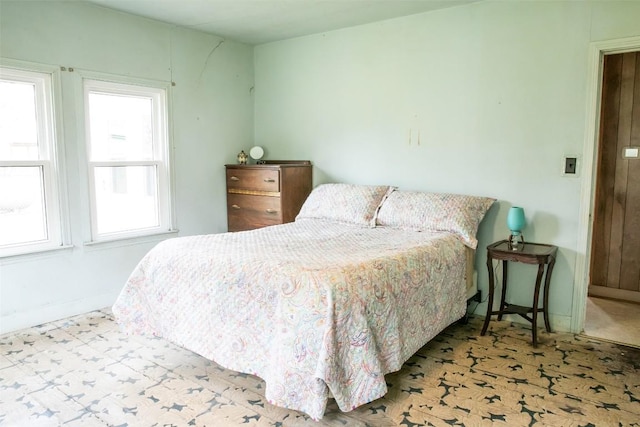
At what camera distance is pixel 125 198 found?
4078mm

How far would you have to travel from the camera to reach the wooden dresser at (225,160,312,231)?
14.2 feet

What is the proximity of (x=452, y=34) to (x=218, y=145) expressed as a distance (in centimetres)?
244

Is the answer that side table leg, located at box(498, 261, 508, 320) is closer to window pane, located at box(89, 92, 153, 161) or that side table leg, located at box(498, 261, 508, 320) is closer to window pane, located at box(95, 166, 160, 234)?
window pane, located at box(95, 166, 160, 234)

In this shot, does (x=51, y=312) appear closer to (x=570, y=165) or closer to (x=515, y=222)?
(x=515, y=222)

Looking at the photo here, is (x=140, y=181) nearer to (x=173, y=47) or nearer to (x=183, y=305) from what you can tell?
(x=173, y=47)

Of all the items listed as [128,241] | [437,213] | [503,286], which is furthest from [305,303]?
[128,241]

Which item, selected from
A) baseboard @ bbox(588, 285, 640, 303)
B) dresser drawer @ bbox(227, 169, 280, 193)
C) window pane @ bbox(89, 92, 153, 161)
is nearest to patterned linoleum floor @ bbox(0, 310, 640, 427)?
baseboard @ bbox(588, 285, 640, 303)

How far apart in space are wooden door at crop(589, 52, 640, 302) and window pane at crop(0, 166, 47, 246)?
4.71 meters

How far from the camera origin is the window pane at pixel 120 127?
3822 mm

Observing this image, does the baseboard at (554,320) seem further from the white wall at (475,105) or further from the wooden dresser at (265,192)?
the wooden dresser at (265,192)

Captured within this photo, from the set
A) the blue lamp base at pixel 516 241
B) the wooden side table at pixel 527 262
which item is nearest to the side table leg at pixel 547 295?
the wooden side table at pixel 527 262

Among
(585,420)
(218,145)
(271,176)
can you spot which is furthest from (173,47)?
(585,420)

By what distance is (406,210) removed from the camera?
11.7 ft

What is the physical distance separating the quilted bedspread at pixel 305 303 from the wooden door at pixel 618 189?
1.92 metres
